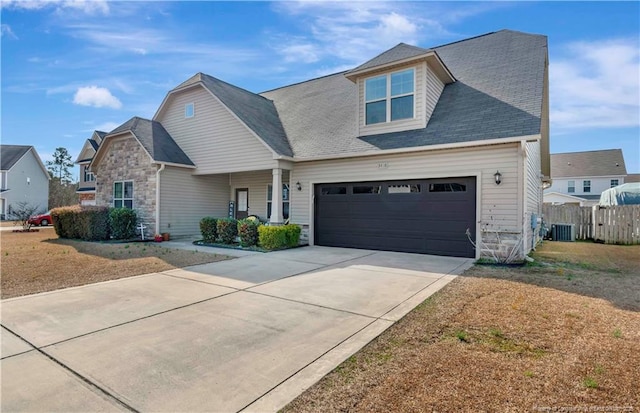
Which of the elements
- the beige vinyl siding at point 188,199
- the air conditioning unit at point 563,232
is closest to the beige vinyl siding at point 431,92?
the beige vinyl siding at point 188,199

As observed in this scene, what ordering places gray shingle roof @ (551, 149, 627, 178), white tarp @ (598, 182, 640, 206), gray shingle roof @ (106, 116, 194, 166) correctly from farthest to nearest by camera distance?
gray shingle roof @ (551, 149, 627, 178) < white tarp @ (598, 182, 640, 206) < gray shingle roof @ (106, 116, 194, 166)

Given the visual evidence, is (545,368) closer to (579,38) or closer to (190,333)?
(190,333)

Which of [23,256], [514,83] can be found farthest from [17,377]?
[514,83]

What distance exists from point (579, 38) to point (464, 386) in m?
12.2

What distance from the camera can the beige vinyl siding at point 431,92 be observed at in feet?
33.8

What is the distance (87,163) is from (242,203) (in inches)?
773

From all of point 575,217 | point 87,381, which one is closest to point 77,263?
point 87,381

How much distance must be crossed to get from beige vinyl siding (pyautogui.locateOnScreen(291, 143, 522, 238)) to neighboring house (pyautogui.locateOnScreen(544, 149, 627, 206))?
3001 centimetres

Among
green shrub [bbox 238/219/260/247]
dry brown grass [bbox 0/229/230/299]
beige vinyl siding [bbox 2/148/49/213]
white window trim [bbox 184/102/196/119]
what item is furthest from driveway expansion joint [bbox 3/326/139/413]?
beige vinyl siding [bbox 2/148/49/213]

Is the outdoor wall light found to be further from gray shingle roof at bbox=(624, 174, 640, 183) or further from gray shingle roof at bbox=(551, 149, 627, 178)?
gray shingle roof at bbox=(624, 174, 640, 183)

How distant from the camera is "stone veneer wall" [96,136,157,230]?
13.4m

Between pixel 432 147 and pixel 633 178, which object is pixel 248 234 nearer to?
pixel 432 147

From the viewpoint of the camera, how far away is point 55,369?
302 cm

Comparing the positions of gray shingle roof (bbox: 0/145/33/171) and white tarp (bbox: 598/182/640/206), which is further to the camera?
gray shingle roof (bbox: 0/145/33/171)
